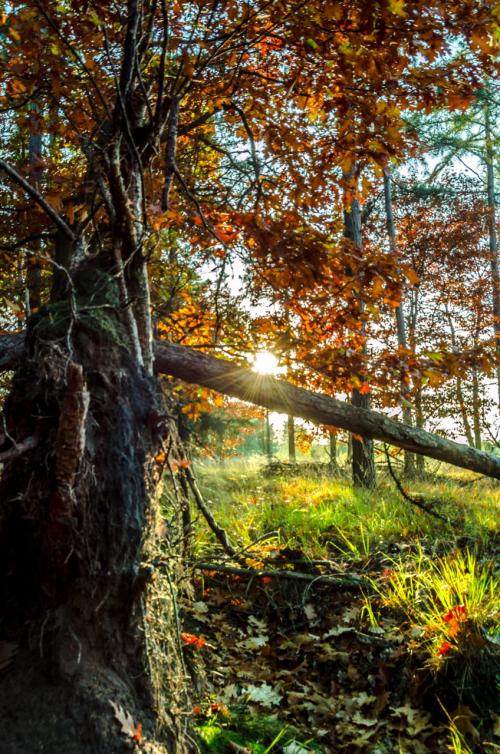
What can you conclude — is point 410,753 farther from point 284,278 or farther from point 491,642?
point 284,278

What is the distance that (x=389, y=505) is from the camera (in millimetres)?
6195

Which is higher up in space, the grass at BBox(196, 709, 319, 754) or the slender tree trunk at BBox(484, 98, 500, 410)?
the slender tree trunk at BBox(484, 98, 500, 410)

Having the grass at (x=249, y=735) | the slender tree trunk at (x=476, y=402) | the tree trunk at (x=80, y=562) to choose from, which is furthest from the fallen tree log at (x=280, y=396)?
the slender tree trunk at (x=476, y=402)

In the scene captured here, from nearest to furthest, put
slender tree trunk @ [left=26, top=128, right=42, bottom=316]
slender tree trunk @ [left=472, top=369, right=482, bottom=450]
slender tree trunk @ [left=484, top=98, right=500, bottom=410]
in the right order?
slender tree trunk @ [left=26, top=128, right=42, bottom=316], slender tree trunk @ [left=472, top=369, right=482, bottom=450], slender tree trunk @ [left=484, top=98, right=500, bottom=410]

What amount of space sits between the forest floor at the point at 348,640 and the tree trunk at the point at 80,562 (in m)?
0.71

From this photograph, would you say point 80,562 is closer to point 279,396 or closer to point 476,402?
point 279,396

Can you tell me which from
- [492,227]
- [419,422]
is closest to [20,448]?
[419,422]

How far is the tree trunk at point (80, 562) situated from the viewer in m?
1.72

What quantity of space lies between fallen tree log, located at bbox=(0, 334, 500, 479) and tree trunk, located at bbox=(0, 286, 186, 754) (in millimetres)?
1313

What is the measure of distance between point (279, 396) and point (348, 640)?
188 centimetres

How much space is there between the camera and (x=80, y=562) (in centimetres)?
186

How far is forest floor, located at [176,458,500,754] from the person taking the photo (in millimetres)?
2631

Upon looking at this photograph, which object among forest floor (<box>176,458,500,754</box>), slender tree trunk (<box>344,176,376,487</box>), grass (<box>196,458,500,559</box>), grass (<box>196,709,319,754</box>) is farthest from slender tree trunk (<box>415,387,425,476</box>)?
grass (<box>196,709,319,754</box>)

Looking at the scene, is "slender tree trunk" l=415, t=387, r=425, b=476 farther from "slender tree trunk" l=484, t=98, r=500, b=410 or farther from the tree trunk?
the tree trunk
